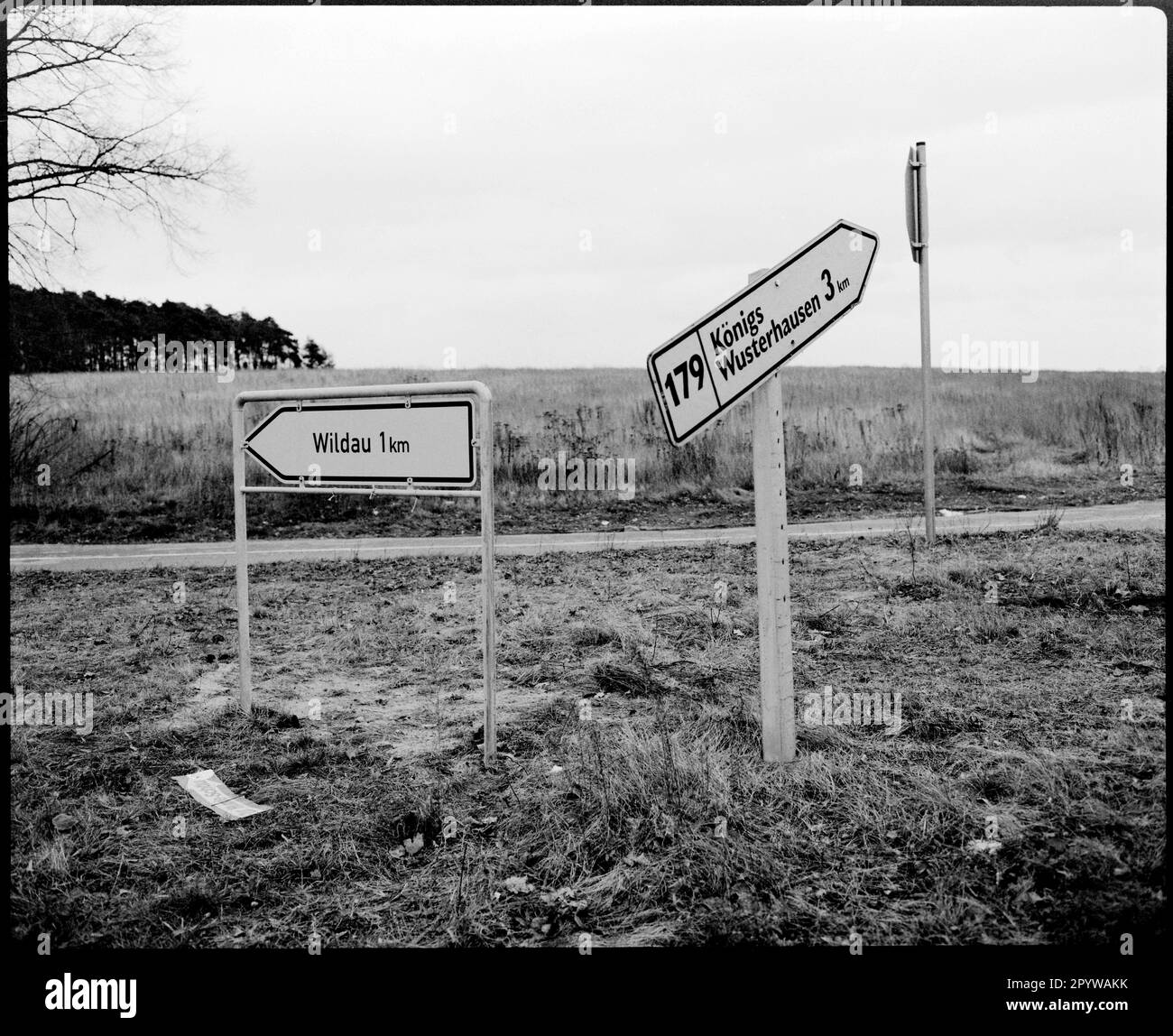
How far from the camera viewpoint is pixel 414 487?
4305mm

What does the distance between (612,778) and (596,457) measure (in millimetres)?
10589

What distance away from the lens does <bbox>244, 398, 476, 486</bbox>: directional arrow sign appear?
4.20 meters

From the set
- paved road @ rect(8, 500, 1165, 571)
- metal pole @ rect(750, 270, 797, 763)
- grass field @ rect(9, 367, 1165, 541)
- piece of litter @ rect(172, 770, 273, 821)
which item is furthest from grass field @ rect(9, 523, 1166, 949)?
grass field @ rect(9, 367, 1165, 541)

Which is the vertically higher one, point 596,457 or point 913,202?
point 913,202

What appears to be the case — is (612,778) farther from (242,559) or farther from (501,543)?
(501,543)

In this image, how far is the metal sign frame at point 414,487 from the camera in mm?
4051

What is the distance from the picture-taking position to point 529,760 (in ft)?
13.4

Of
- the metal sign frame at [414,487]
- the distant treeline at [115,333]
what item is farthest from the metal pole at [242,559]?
the distant treeline at [115,333]

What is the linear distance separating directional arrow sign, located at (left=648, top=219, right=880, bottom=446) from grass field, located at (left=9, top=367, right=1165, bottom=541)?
7938mm

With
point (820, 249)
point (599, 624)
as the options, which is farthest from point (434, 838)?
point (599, 624)

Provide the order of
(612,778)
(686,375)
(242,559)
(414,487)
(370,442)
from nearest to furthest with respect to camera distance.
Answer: (686,375) < (612,778) < (414,487) < (370,442) < (242,559)

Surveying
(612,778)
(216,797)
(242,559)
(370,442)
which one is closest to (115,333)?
(242,559)

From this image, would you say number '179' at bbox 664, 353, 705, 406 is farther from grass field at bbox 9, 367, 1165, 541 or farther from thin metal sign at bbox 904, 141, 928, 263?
grass field at bbox 9, 367, 1165, 541

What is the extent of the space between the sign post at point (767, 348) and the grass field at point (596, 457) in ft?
25.3
